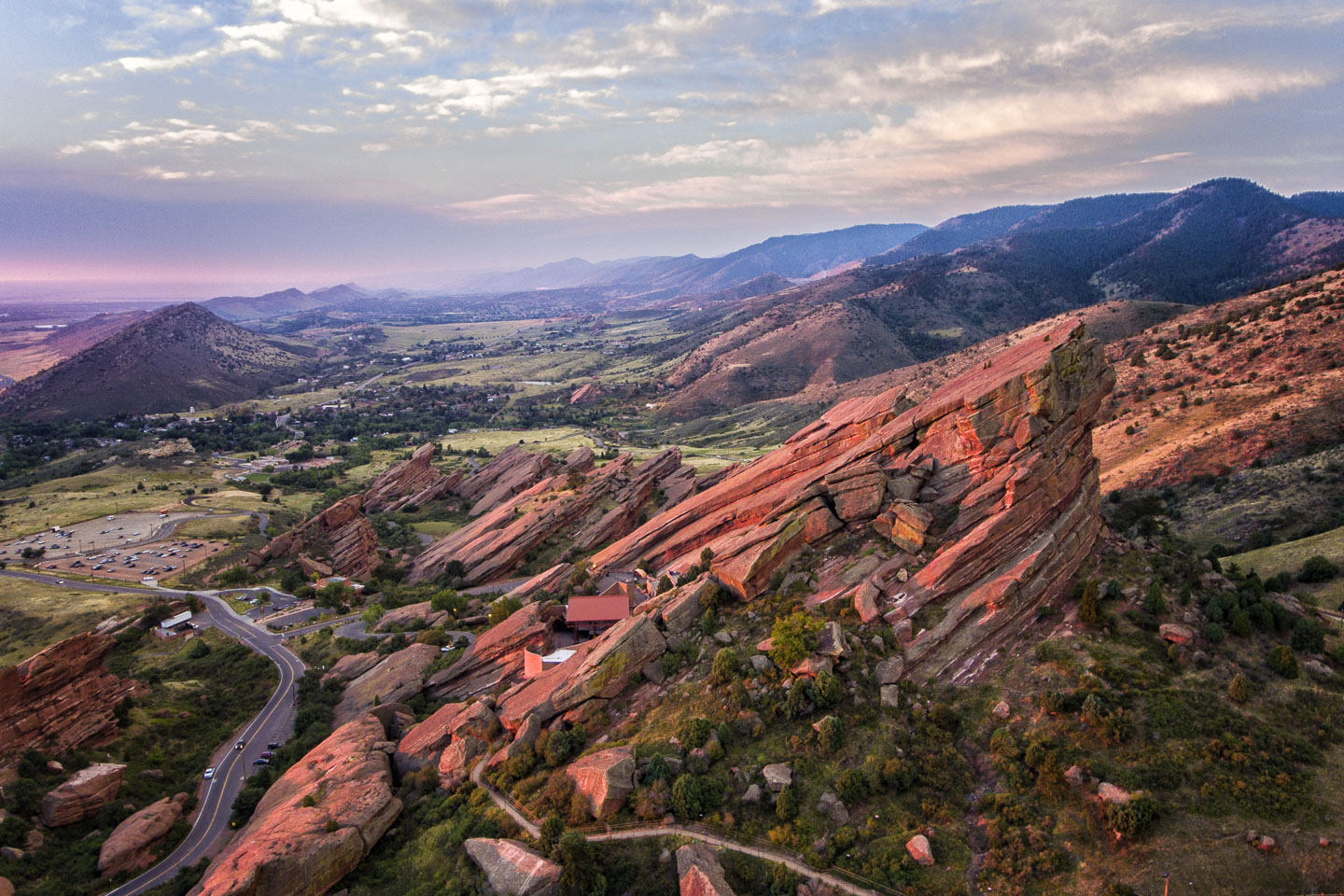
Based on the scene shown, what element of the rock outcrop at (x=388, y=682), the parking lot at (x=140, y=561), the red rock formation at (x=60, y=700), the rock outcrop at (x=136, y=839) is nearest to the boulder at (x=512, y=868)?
the rock outcrop at (x=388, y=682)

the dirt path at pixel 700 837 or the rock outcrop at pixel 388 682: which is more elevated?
the dirt path at pixel 700 837

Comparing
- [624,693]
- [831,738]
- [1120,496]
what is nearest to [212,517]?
[624,693]

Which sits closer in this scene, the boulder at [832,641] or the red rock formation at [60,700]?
the boulder at [832,641]

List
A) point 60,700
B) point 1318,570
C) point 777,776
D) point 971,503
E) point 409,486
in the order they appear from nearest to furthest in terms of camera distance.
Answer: point 777,776, point 971,503, point 1318,570, point 60,700, point 409,486

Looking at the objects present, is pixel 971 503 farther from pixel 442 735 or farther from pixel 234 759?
pixel 234 759

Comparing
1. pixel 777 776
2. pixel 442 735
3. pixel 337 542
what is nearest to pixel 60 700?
pixel 442 735

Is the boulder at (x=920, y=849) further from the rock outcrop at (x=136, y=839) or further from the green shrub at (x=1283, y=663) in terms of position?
the rock outcrop at (x=136, y=839)

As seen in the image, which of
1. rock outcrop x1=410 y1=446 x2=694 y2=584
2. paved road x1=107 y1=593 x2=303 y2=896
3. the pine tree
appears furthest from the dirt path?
rock outcrop x1=410 y1=446 x2=694 y2=584
